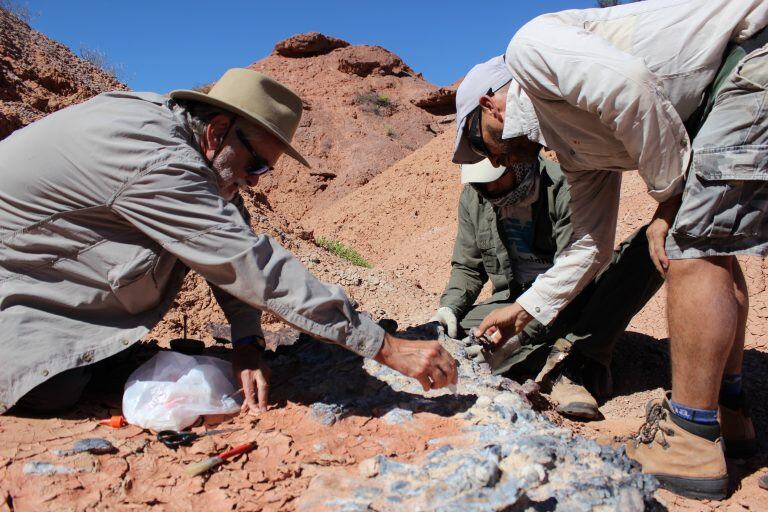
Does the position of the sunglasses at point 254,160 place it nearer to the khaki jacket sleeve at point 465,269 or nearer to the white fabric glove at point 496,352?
the white fabric glove at point 496,352

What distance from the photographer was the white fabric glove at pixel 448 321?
3.59 metres

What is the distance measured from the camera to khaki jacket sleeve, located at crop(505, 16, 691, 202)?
2.07m

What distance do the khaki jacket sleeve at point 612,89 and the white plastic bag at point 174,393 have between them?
171 centimetres

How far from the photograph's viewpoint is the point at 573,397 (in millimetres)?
3277

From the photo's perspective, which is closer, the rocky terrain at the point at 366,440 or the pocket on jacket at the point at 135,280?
the rocky terrain at the point at 366,440

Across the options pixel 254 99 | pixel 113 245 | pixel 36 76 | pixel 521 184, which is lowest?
pixel 521 184

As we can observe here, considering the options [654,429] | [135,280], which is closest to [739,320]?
[654,429]

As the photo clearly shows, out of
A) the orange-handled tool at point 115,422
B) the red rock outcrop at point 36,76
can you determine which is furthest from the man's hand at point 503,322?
the red rock outcrop at point 36,76

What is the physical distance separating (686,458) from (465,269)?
1915 mm

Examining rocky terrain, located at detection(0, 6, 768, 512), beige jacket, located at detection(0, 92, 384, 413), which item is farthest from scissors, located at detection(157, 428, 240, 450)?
beige jacket, located at detection(0, 92, 384, 413)

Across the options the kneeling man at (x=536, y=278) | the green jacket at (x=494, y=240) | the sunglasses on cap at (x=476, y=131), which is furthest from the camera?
the green jacket at (x=494, y=240)

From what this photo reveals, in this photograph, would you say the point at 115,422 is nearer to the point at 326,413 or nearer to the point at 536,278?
the point at 326,413

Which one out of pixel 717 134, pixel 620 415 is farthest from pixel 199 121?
pixel 620 415

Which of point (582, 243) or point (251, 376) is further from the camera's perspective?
point (582, 243)
